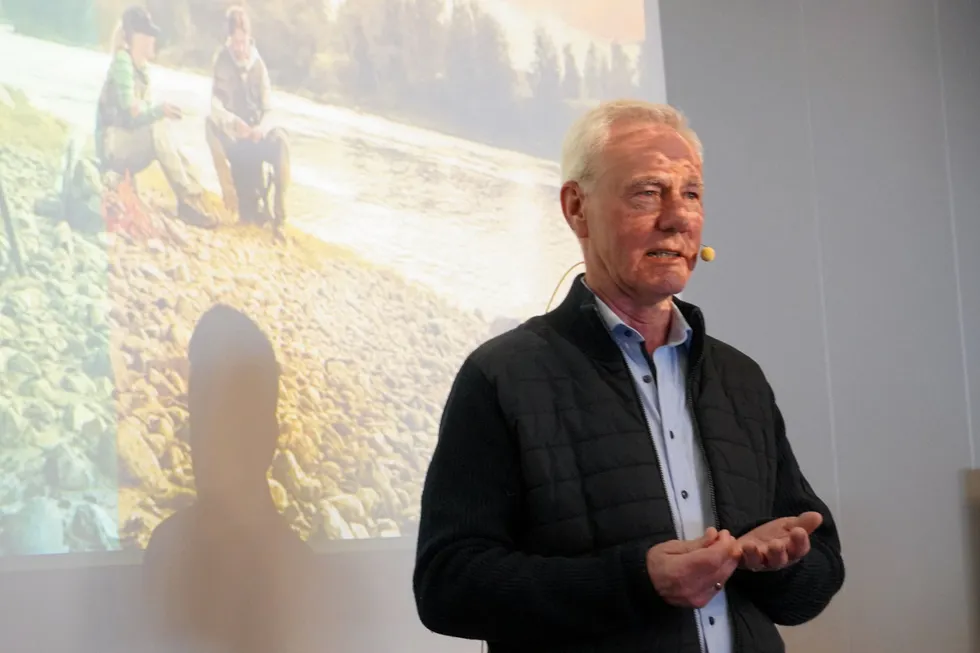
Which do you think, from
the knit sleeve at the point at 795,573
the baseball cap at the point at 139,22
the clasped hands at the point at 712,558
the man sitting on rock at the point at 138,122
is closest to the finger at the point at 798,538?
the clasped hands at the point at 712,558

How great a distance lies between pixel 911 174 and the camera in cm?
365

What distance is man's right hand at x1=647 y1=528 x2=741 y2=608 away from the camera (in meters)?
1.24

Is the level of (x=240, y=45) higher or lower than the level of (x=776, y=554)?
higher

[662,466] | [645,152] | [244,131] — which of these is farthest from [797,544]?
[244,131]

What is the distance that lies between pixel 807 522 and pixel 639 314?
441mm

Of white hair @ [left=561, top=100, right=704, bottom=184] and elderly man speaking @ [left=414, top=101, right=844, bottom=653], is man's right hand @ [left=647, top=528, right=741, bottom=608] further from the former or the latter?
white hair @ [left=561, top=100, right=704, bottom=184]

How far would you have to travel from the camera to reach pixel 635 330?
158 centimetres

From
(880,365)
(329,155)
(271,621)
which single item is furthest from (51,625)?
(880,365)

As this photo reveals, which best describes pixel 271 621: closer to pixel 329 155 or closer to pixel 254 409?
pixel 254 409

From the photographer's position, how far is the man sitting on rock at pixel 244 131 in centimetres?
213

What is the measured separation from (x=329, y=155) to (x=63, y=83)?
1.88 ft

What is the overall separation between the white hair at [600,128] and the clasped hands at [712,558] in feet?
2.10

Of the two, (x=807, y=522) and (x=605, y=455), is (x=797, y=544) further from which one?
(x=605, y=455)

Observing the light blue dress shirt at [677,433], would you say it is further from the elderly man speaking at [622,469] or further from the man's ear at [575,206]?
the man's ear at [575,206]
